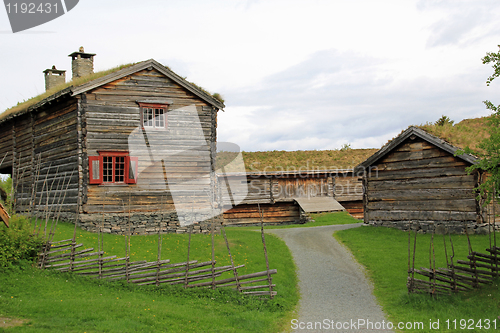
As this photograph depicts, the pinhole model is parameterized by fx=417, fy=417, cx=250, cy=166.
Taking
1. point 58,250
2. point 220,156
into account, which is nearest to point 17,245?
point 58,250

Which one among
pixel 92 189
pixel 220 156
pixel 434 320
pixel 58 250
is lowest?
pixel 434 320

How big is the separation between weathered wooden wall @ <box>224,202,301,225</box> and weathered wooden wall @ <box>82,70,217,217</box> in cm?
857

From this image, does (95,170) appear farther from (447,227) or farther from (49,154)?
(447,227)

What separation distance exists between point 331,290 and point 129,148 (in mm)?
12041

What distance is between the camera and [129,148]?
20.1 metres

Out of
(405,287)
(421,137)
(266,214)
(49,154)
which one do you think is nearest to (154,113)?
(49,154)

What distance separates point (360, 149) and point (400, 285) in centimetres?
2776

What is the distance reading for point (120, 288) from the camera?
11.9 m

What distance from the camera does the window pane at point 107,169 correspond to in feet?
65.5

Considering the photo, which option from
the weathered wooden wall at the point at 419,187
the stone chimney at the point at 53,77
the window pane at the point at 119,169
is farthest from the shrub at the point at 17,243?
the stone chimney at the point at 53,77

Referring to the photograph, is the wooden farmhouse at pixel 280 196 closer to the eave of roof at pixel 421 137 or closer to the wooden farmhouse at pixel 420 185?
the wooden farmhouse at pixel 420 185

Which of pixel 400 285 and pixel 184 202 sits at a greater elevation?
pixel 184 202

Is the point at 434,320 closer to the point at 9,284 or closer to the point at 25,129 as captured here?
the point at 9,284

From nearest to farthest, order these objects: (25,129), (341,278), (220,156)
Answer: (341,278) < (25,129) < (220,156)
